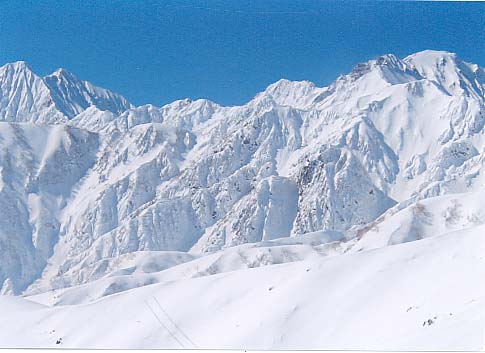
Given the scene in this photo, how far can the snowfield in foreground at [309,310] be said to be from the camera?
14.9m

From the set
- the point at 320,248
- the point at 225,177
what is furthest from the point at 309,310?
the point at 225,177

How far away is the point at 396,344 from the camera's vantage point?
44.6ft

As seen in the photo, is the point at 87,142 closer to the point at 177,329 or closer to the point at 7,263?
the point at 7,263

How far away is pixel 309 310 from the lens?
1823 cm

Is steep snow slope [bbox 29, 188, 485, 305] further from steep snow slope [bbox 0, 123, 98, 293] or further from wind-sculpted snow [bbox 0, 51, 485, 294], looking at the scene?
steep snow slope [bbox 0, 123, 98, 293]

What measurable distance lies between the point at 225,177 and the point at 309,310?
147m

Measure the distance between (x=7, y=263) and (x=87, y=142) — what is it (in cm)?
5195

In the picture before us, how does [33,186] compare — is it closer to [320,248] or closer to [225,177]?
[225,177]

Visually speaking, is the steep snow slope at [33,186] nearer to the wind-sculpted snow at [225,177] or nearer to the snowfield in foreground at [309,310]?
the wind-sculpted snow at [225,177]

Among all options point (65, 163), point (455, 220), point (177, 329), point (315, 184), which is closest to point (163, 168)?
point (65, 163)

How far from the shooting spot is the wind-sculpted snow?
5482 inches

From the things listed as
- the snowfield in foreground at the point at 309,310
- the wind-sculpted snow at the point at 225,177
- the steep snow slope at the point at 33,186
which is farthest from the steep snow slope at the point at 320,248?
the steep snow slope at the point at 33,186

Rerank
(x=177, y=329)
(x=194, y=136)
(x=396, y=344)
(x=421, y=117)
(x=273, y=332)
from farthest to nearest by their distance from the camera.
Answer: (x=194, y=136) → (x=421, y=117) → (x=177, y=329) → (x=273, y=332) → (x=396, y=344)

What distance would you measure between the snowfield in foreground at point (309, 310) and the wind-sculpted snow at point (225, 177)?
9167 centimetres
